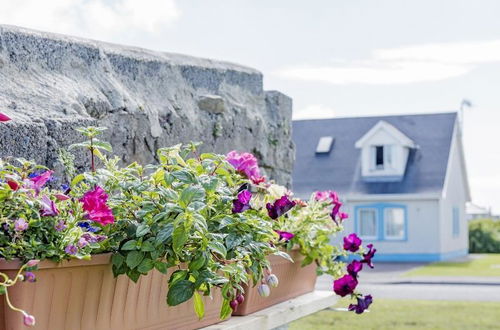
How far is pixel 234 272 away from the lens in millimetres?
1874

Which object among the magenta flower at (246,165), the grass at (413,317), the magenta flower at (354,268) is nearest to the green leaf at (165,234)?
the magenta flower at (246,165)

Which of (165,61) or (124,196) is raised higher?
(165,61)

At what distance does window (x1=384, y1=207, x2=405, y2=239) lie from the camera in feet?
71.8

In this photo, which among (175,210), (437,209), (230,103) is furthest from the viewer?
(437,209)

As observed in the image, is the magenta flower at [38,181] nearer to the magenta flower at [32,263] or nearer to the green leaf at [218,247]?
the magenta flower at [32,263]

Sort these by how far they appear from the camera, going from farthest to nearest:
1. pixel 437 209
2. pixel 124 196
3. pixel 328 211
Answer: pixel 437 209 < pixel 328 211 < pixel 124 196

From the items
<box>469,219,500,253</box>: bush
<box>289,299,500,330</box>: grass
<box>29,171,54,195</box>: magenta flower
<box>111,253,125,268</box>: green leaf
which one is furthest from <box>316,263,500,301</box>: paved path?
<box>469,219,500,253</box>: bush

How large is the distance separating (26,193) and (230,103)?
1.90 metres

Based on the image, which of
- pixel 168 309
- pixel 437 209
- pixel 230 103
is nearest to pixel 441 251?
pixel 437 209

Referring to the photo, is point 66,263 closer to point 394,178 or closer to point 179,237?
point 179,237

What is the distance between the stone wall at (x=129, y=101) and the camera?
Result: 2.38m

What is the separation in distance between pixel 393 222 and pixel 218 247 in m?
20.6

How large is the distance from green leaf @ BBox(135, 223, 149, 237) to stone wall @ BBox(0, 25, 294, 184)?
2.10 ft

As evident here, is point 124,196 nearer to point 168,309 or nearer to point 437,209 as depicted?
point 168,309
